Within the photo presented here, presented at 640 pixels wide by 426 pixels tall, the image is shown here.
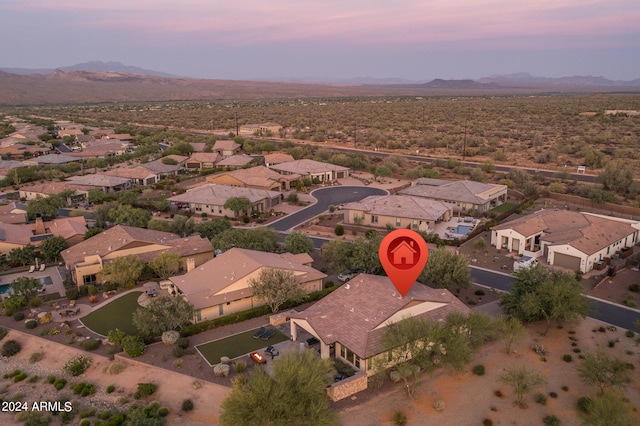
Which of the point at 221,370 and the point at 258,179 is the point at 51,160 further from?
the point at 221,370

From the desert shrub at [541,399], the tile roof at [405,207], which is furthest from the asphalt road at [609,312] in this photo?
the tile roof at [405,207]

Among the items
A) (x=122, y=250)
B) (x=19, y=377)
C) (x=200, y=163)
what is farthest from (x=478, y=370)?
(x=200, y=163)

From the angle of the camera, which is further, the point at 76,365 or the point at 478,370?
the point at 76,365

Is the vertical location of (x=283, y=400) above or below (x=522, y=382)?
above

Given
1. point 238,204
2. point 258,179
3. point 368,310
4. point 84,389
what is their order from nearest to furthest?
point 84,389 → point 368,310 → point 238,204 → point 258,179

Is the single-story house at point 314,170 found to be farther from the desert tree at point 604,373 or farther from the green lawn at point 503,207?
the desert tree at point 604,373

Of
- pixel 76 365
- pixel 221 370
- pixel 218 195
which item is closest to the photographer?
pixel 221 370

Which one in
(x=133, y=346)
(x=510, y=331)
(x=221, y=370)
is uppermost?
(x=510, y=331)
